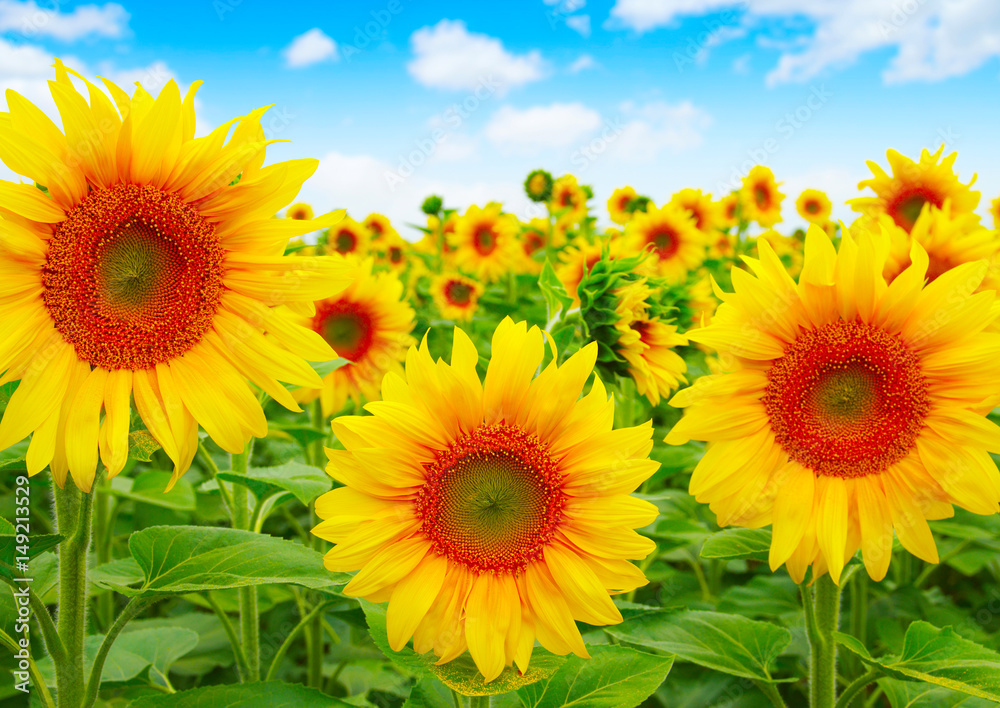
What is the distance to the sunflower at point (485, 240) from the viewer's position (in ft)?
25.6

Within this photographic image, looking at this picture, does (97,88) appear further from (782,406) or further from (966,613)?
(966,613)

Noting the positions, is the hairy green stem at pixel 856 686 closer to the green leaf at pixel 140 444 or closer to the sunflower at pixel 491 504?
the sunflower at pixel 491 504

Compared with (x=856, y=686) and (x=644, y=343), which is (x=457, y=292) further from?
(x=856, y=686)

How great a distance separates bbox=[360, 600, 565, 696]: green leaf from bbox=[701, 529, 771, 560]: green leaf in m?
0.55

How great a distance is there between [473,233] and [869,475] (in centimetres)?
625

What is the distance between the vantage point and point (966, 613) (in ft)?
12.4

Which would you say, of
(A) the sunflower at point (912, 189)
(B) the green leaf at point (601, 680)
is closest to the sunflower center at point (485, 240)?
(A) the sunflower at point (912, 189)

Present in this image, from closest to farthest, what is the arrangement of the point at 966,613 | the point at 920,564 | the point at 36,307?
the point at 36,307 < the point at 966,613 < the point at 920,564

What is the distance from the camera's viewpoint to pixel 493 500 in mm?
1706

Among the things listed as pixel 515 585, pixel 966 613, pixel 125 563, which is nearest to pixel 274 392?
pixel 515 585

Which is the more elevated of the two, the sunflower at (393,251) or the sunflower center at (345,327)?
the sunflower at (393,251)

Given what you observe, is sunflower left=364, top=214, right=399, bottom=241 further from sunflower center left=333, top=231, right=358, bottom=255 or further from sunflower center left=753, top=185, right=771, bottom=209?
sunflower center left=753, top=185, right=771, bottom=209

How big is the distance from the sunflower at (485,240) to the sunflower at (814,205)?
13.9ft

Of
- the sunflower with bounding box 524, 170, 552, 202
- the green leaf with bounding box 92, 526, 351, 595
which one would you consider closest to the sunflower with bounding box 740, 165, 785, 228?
the sunflower with bounding box 524, 170, 552, 202
